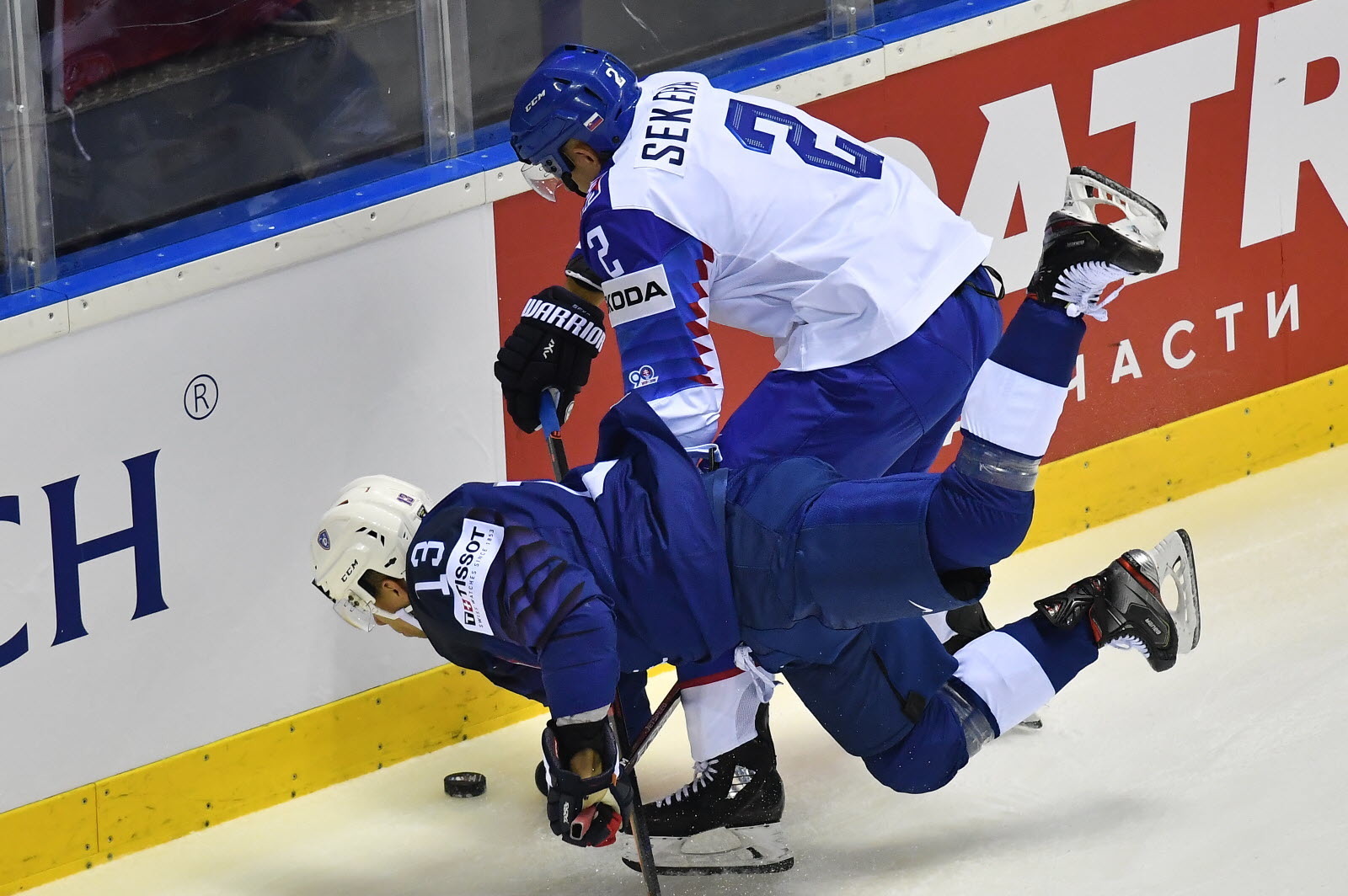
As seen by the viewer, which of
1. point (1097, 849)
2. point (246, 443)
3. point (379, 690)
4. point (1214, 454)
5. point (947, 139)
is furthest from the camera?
point (1214, 454)

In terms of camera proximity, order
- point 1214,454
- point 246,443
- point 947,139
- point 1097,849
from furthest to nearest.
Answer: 1. point 1214,454
2. point 947,139
3. point 246,443
4. point 1097,849

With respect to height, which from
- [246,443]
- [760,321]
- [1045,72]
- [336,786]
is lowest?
[336,786]

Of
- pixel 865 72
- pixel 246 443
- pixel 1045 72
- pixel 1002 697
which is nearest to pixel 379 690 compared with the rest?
pixel 246 443

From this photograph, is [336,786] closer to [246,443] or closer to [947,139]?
[246,443]

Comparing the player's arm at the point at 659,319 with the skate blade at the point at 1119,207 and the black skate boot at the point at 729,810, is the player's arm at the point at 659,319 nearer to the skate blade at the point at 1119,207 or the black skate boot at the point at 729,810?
the black skate boot at the point at 729,810

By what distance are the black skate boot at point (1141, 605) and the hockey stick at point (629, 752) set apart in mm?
799

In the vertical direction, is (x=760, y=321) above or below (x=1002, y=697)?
above

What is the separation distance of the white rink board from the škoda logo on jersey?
0.80m

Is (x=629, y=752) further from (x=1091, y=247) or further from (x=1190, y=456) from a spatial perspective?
(x=1190, y=456)

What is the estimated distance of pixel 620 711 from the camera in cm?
393

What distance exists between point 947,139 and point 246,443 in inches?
72.2

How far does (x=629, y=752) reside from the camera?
3.91 metres

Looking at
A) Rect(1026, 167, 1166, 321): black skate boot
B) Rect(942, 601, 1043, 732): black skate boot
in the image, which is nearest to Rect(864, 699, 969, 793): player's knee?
Rect(942, 601, 1043, 732): black skate boot

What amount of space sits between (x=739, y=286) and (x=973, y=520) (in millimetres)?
956
